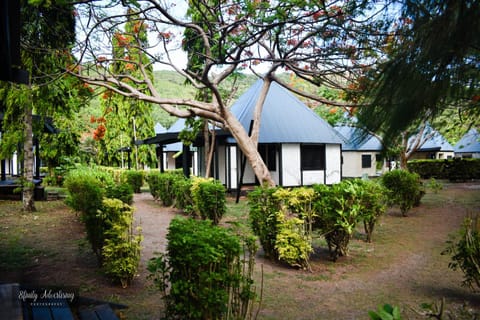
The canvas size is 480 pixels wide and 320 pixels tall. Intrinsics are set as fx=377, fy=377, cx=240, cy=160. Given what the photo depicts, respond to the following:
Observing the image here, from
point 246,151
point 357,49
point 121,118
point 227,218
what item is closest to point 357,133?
point 357,49

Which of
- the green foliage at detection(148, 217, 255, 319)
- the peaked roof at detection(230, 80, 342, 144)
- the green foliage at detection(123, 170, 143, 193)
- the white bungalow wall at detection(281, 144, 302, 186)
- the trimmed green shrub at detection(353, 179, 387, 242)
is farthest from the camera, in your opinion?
the green foliage at detection(123, 170, 143, 193)

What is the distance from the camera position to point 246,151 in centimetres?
1405

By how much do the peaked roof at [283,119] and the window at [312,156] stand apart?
0.59 m

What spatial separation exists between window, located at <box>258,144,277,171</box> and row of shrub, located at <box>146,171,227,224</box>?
8.63m

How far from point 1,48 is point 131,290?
143 inches

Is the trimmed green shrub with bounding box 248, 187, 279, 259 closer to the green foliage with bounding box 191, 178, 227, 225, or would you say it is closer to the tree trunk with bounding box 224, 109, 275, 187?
the green foliage with bounding box 191, 178, 227, 225

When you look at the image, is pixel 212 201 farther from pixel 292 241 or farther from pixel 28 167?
pixel 28 167

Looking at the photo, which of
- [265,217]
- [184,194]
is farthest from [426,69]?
[184,194]

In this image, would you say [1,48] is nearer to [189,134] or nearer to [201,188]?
[201,188]

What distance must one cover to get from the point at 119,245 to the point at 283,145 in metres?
15.7

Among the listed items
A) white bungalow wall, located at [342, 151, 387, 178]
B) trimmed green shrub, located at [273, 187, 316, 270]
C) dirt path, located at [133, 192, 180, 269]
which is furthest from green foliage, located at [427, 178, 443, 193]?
trimmed green shrub, located at [273, 187, 316, 270]

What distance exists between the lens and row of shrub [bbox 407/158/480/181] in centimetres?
2646

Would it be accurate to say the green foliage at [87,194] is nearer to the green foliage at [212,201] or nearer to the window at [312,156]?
the green foliage at [212,201]

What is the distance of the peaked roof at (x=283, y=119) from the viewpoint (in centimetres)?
2006
